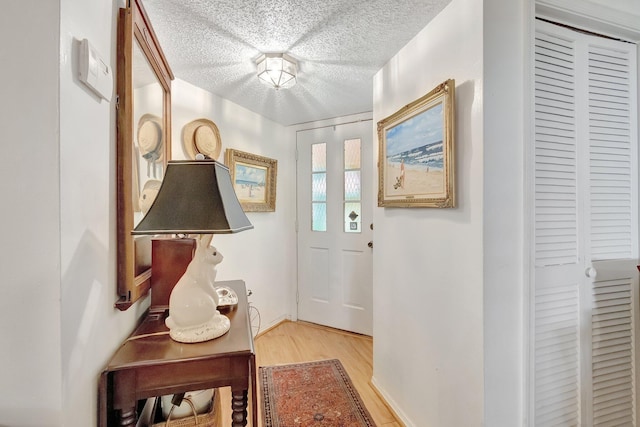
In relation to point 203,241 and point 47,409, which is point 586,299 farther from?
point 47,409

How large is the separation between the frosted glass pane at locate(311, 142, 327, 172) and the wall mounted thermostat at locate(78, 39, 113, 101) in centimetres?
228

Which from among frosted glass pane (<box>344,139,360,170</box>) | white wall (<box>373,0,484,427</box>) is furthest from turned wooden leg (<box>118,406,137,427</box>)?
frosted glass pane (<box>344,139,360,170</box>)

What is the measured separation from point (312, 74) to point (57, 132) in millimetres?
1668

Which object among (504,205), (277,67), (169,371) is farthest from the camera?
(277,67)

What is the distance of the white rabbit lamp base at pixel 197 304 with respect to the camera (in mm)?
958

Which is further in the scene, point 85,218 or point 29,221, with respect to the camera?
point 85,218

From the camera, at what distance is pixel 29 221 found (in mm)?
626

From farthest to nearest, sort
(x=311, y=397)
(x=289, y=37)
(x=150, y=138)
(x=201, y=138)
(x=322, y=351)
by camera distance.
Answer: (x=322, y=351) < (x=201, y=138) < (x=311, y=397) < (x=289, y=37) < (x=150, y=138)

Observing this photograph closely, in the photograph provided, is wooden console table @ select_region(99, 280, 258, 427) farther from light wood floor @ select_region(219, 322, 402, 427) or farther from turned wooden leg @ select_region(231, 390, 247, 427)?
light wood floor @ select_region(219, 322, 402, 427)

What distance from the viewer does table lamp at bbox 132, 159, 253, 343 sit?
0.85 meters

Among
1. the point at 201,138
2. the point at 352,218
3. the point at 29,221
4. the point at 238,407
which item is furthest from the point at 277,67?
the point at 238,407

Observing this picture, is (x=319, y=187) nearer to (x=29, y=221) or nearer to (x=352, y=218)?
(x=352, y=218)

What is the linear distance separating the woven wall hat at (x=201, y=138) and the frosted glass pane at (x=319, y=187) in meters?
1.10

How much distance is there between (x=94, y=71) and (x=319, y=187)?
7.83 ft
